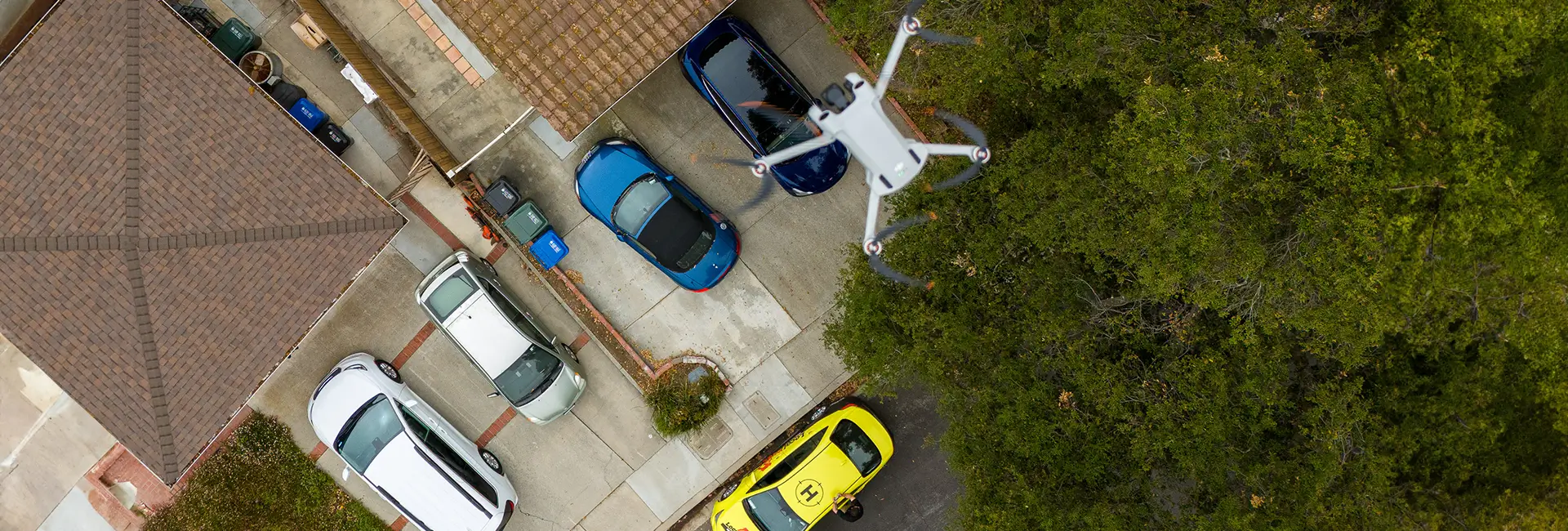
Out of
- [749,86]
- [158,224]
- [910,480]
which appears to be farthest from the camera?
[910,480]

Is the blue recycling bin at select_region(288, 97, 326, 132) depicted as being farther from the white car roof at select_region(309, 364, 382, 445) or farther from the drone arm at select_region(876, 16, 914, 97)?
the drone arm at select_region(876, 16, 914, 97)

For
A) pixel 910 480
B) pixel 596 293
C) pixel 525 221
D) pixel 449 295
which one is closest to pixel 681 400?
pixel 596 293

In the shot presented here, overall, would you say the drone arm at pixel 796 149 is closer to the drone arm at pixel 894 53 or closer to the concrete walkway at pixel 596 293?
the drone arm at pixel 894 53

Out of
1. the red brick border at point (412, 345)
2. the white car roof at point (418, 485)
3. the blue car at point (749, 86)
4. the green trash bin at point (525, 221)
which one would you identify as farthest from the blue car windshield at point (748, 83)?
the white car roof at point (418, 485)

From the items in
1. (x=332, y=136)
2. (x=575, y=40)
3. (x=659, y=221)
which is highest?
(x=332, y=136)

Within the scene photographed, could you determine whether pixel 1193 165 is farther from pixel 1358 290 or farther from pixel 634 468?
pixel 634 468

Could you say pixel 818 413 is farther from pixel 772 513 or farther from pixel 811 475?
pixel 772 513

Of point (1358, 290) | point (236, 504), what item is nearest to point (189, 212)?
point (236, 504)
